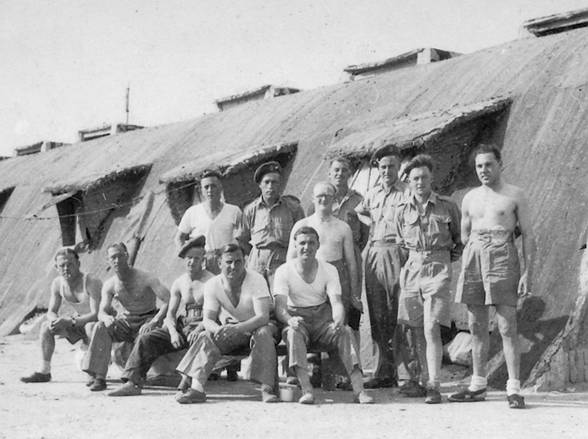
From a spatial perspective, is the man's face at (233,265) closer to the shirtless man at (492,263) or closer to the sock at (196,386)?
the sock at (196,386)

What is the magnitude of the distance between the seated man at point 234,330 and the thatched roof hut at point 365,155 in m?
2.27

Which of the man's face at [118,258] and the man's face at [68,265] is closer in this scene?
the man's face at [118,258]

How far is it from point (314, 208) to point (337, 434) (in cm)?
326

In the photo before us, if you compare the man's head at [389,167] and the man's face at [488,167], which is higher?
the man's head at [389,167]

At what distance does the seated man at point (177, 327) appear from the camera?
320 inches

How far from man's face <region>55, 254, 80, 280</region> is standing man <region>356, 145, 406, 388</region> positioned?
10.0 ft

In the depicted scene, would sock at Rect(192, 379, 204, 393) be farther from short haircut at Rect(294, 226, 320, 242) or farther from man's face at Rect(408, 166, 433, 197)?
man's face at Rect(408, 166, 433, 197)

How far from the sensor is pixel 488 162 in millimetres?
7195

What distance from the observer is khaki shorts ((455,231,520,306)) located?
716 cm

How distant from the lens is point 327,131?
13273 millimetres

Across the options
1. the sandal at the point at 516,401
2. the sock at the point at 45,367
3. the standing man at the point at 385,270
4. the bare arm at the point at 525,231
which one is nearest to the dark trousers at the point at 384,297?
the standing man at the point at 385,270

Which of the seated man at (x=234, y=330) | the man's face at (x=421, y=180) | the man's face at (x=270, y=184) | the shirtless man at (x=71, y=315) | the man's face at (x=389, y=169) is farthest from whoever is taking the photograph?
the shirtless man at (x=71, y=315)

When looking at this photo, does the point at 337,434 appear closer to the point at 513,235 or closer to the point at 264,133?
the point at 513,235

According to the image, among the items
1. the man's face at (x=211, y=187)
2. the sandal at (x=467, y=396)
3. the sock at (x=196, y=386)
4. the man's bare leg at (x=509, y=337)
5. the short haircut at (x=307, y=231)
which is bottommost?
the sandal at (x=467, y=396)
